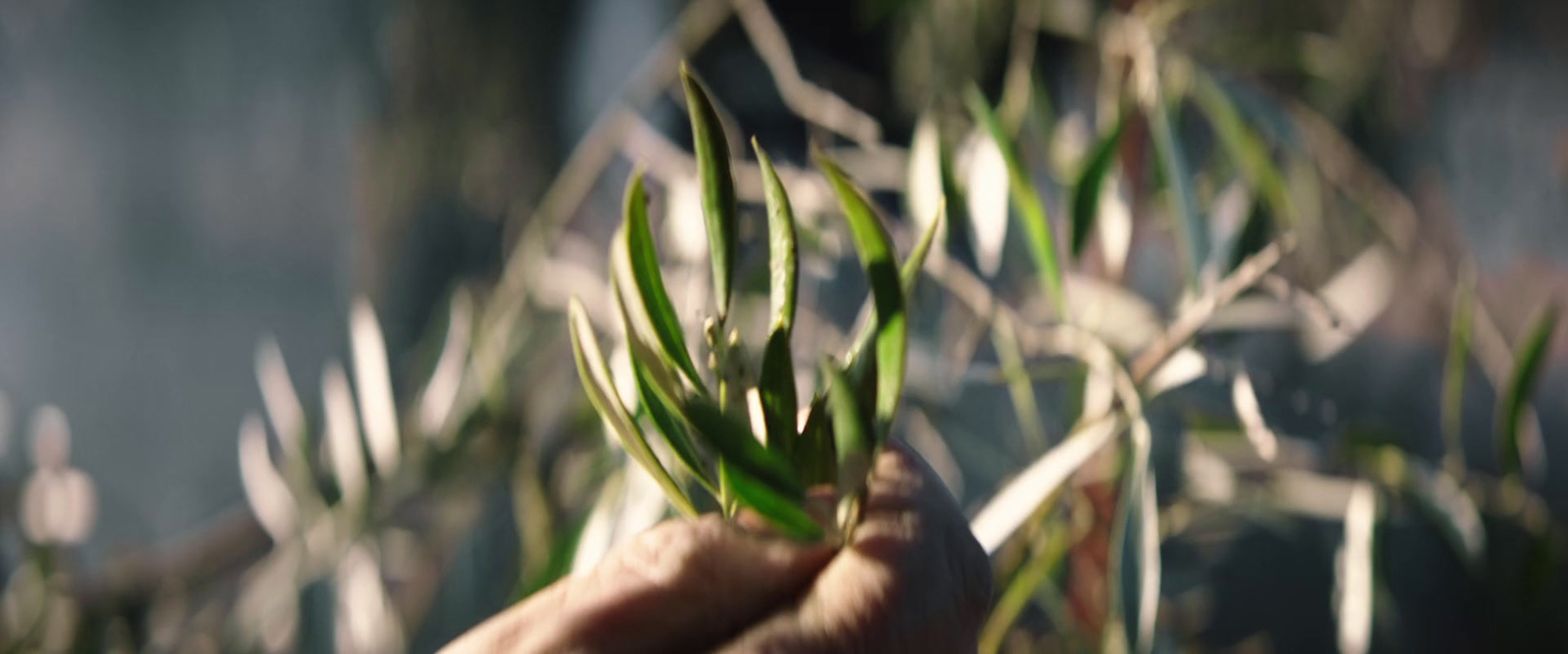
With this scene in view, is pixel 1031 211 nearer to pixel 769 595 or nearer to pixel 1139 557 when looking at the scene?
pixel 1139 557

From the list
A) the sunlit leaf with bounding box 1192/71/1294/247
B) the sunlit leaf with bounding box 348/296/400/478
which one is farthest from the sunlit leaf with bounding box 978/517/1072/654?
the sunlit leaf with bounding box 348/296/400/478

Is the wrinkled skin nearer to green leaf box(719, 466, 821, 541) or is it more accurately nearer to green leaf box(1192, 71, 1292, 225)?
green leaf box(719, 466, 821, 541)

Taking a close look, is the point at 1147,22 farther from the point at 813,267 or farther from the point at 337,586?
the point at 337,586

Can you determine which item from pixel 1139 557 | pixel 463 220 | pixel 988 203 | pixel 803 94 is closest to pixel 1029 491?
pixel 1139 557

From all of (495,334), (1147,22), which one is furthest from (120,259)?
(1147,22)

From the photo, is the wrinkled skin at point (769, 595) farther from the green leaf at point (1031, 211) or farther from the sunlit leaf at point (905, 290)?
the green leaf at point (1031, 211)

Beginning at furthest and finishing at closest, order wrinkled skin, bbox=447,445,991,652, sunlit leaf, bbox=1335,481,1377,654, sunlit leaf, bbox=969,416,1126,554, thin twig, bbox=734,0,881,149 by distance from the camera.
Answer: thin twig, bbox=734,0,881,149 → sunlit leaf, bbox=1335,481,1377,654 → sunlit leaf, bbox=969,416,1126,554 → wrinkled skin, bbox=447,445,991,652
